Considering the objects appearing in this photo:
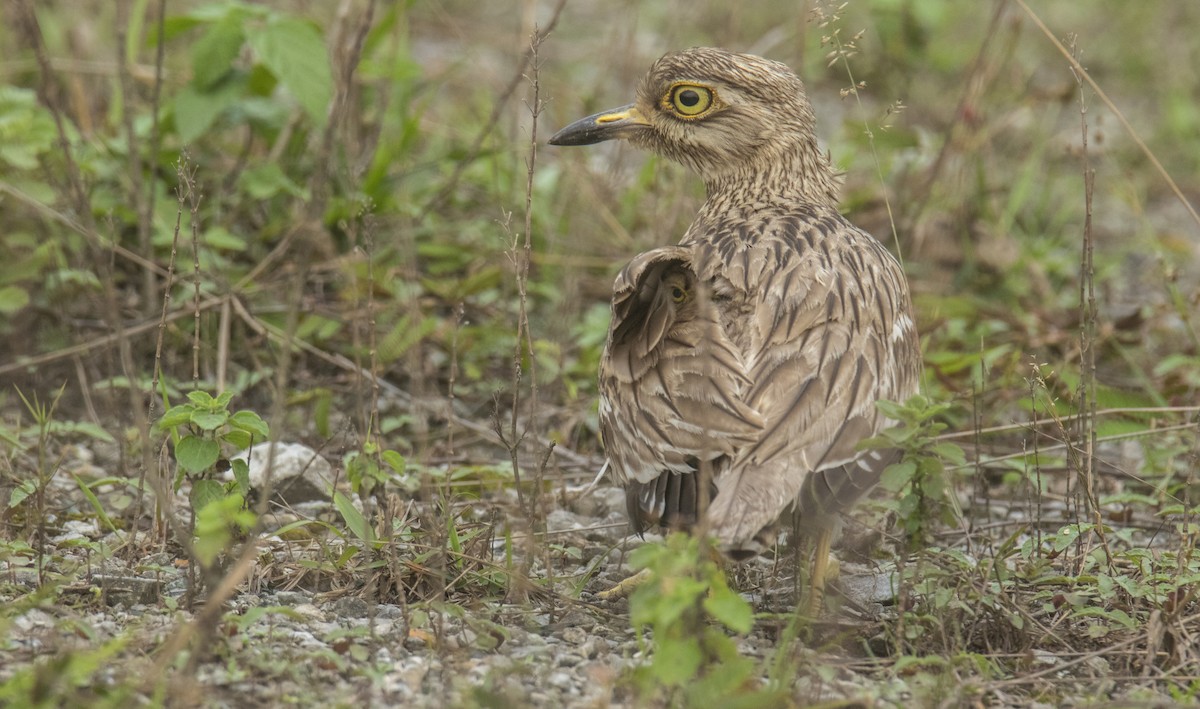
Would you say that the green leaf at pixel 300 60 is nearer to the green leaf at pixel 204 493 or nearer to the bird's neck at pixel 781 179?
the bird's neck at pixel 781 179

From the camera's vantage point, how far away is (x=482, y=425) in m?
5.14

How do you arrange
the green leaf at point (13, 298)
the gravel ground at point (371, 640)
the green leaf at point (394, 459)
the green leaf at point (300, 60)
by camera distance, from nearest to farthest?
the gravel ground at point (371, 640)
the green leaf at point (394, 459)
the green leaf at point (13, 298)
the green leaf at point (300, 60)

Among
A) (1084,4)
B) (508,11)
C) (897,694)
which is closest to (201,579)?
(897,694)

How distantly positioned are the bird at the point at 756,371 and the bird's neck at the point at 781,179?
38mm

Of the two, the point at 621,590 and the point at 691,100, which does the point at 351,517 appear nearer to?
the point at 621,590

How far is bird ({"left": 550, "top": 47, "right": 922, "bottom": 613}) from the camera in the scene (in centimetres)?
328

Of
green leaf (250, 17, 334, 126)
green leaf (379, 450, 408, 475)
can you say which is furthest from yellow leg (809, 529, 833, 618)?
green leaf (250, 17, 334, 126)

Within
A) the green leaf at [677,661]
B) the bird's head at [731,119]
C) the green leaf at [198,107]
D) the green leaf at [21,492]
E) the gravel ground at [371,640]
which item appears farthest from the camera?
the green leaf at [198,107]

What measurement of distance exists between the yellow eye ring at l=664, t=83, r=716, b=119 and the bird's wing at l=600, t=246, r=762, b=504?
996 millimetres

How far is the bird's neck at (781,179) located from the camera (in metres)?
4.49

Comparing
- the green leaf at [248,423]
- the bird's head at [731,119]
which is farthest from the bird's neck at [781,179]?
the green leaf at [248,423]

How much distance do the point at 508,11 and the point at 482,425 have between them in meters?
4.68

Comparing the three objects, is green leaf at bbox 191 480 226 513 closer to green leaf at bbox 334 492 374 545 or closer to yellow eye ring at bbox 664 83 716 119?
green leaf at bbox 334 492 374 545

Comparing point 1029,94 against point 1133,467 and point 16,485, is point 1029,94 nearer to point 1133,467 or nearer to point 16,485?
point 1133,467
